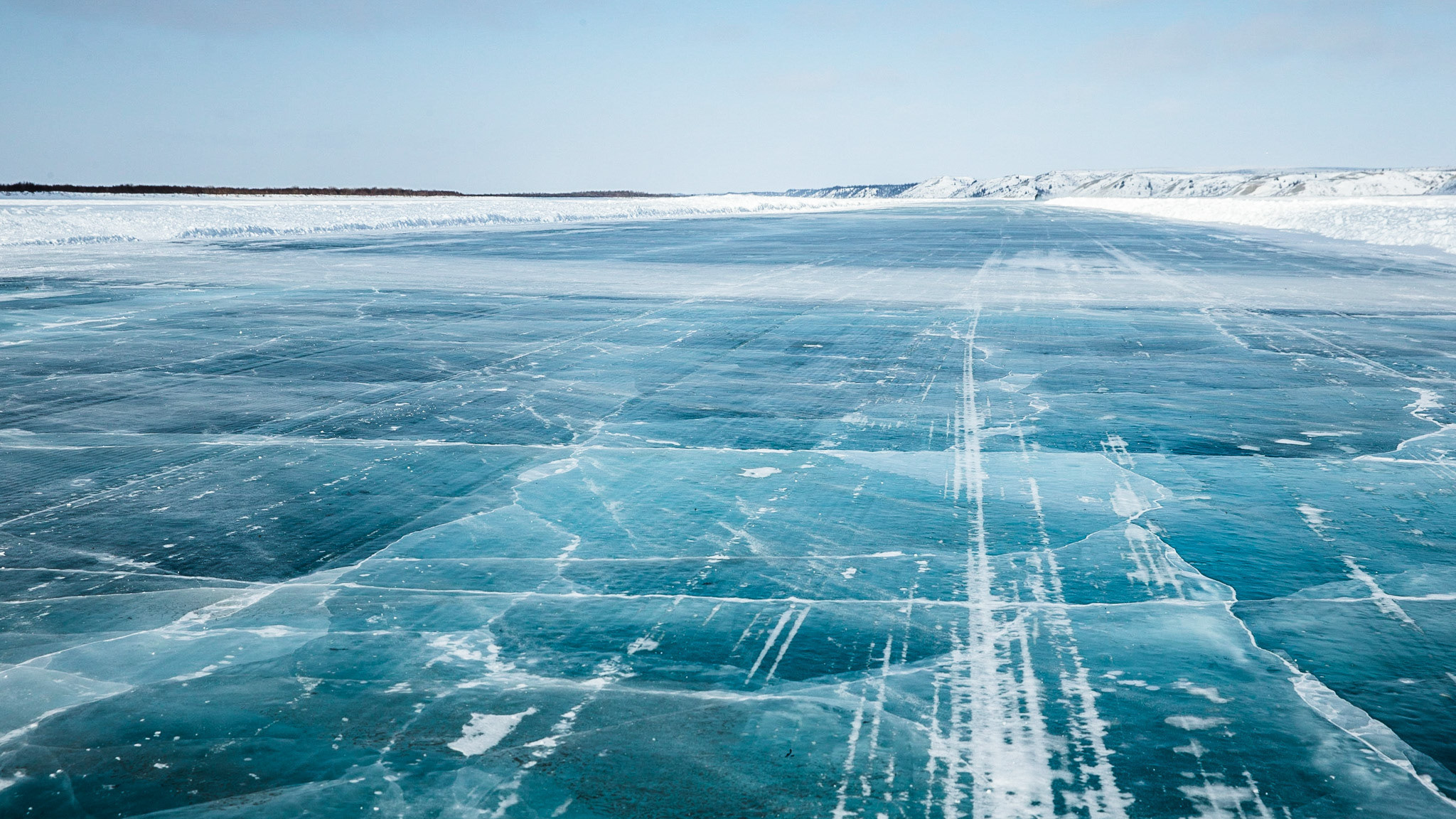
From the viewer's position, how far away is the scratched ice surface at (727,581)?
102 inches

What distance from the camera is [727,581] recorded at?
381cm

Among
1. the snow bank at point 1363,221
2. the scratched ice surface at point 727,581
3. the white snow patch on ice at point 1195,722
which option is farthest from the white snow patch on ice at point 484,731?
the snow bank at point 1363,221

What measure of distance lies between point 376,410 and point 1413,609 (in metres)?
5.38

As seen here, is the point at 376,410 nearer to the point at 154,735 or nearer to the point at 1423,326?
the point at 154,735

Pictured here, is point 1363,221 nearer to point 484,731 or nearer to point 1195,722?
point 1195,722

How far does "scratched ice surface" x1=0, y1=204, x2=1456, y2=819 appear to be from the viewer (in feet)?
8.48

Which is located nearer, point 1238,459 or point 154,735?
point 154,735

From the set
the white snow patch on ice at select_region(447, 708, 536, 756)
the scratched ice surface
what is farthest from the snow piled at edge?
the white snow patch on ice at select_region(447, 708, 536, 756)

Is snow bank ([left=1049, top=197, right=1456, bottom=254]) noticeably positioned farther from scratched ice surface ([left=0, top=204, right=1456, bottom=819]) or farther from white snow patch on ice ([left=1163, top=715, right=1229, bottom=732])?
white snow patch on ice ([left=1163, top=715, right=1229, bottom=732])

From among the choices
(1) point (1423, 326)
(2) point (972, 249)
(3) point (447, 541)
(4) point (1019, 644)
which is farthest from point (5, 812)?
(2) point (972, 249)

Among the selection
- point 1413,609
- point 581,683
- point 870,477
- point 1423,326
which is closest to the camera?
point 581,683

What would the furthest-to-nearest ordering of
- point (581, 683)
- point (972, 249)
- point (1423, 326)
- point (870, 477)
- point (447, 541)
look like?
point (972, 249)
point (1423, 326)
point (870, 477)
point (447, 541)
point (581, 683)

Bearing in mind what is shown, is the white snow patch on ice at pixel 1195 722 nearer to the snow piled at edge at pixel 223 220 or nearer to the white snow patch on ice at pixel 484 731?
the white snow patch on ice at pixel 484 731

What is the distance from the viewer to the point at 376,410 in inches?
261
